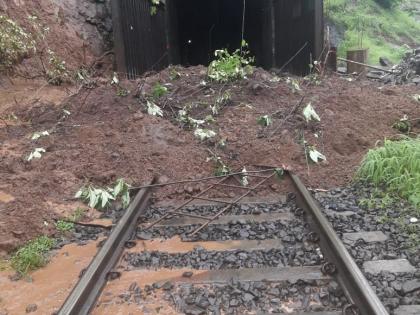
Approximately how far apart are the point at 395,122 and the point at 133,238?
4829mm

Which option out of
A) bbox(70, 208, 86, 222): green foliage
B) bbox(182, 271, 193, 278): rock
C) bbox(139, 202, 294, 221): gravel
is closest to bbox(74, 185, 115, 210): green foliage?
bbox(70, 208, 86, 222): green foliage

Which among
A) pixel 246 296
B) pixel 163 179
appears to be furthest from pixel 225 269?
pixel 163 179

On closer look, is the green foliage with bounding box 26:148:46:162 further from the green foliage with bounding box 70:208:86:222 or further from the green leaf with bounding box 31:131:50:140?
the green foliage with bounding box 70:208:86:222

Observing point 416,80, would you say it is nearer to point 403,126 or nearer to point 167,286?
point 403,126

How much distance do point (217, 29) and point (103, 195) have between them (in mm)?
17276

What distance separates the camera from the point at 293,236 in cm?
391

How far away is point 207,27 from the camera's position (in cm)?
2077

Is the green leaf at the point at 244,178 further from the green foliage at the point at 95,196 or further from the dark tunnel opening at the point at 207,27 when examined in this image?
the dark tunnel opening at the point at 207,27

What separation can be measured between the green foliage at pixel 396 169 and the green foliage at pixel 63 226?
3426 millimetres

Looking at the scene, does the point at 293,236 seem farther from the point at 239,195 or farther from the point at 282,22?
the point at 282,22

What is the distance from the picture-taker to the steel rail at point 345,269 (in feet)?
8.71

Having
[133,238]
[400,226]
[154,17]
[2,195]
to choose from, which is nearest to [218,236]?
[133,238]

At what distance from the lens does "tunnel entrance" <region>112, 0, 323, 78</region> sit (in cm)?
1045

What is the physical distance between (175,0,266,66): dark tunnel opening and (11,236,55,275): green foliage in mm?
15291
